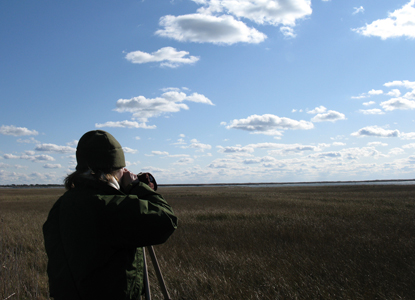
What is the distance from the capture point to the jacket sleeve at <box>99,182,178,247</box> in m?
1.72

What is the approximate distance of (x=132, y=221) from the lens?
1.72m

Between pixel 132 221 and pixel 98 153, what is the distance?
20.0 inches

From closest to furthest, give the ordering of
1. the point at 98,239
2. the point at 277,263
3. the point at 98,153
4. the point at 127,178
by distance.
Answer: the point at 98,239
the point at 98,153
the point at 127,178
the point at 277,263

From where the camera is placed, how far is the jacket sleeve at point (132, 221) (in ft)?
5.64

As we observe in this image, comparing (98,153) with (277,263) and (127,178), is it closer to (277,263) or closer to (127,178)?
(127,178)

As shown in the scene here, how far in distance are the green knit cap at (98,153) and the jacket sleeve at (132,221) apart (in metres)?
0.25

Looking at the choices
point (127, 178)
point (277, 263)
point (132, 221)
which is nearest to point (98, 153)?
point (127, 178)

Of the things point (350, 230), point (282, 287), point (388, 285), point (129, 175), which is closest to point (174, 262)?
point (282, 287)

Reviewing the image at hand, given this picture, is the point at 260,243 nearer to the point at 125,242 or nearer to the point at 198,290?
the point at 198,290

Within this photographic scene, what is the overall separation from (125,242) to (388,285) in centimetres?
377

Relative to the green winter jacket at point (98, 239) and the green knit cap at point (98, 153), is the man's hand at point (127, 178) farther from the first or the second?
the green winter jacket at point (98, 239)

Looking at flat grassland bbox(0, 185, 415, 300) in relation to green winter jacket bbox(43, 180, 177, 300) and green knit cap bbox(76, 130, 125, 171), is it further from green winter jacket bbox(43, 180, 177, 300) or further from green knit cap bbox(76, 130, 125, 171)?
green knit cap bbox(76, 130, 125, 171)

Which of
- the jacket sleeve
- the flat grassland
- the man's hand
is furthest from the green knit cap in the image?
the flat grassland

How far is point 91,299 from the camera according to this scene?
172cm
